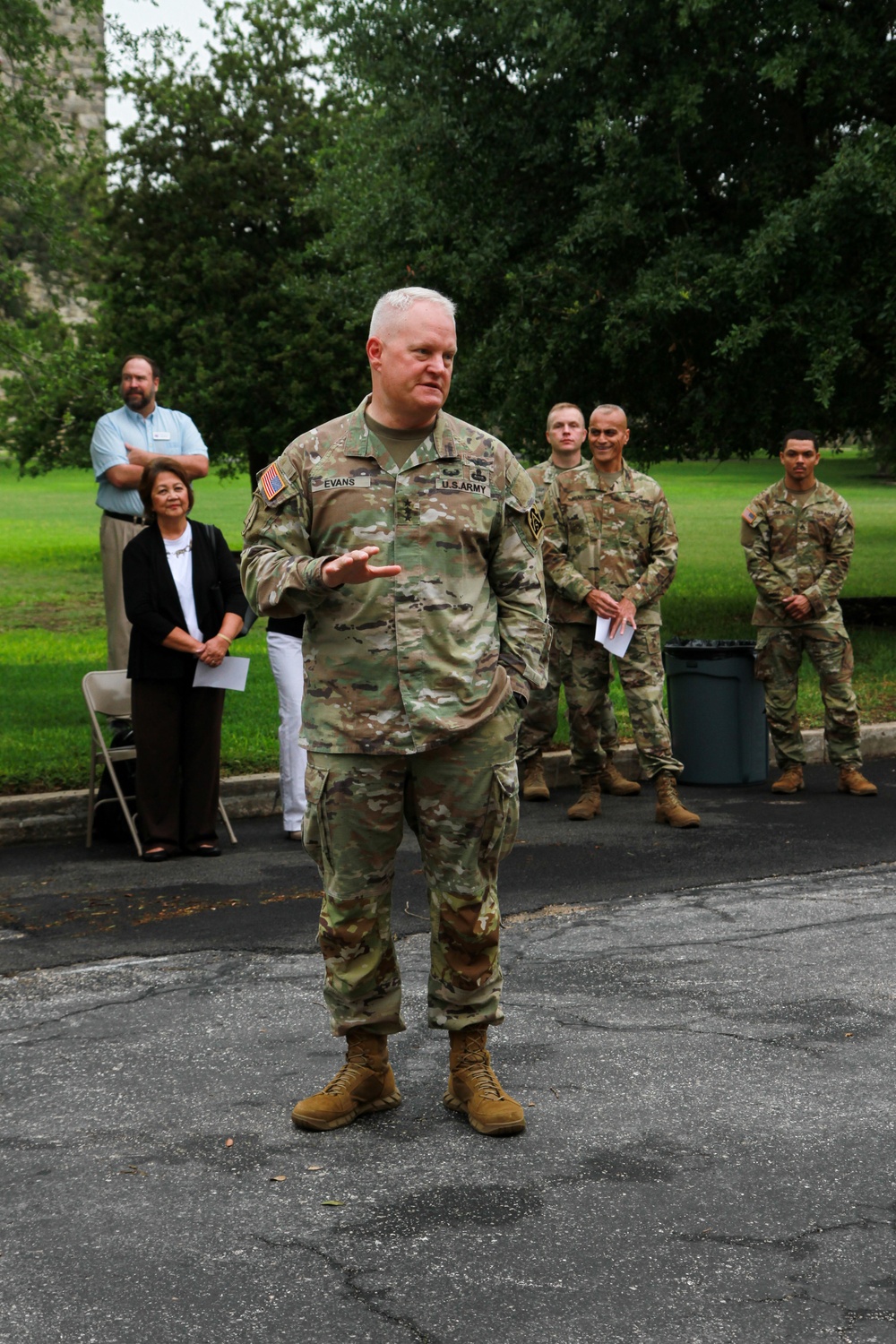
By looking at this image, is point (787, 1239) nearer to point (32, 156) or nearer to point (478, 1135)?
point (478, 1135)

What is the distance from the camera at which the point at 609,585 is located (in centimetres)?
885

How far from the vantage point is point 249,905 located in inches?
272

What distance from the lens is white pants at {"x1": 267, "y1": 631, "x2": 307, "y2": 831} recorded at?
8.08 metres

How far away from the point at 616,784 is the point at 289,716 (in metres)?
2.39

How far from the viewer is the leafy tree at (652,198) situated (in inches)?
550

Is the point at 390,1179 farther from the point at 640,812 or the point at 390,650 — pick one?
the point at 640,812

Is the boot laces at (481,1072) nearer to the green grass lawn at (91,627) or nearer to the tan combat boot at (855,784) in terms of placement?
the green grass lawn at (91,627)

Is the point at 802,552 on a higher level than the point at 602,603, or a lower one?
higher

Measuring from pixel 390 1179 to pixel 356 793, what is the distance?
1.02 m

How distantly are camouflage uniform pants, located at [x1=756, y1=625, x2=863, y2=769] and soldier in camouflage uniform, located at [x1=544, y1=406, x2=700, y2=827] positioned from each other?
1104mm

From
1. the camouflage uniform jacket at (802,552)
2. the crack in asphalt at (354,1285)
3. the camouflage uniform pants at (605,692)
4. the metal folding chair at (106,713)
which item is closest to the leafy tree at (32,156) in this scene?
the metal folding chair at (106,713)

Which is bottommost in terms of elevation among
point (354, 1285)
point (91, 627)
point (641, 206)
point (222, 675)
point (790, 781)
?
point (91, 627)

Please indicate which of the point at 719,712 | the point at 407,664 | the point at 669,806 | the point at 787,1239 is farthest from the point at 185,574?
the point at 787,1239

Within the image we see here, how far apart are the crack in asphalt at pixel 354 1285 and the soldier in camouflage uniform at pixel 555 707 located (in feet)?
18.5
